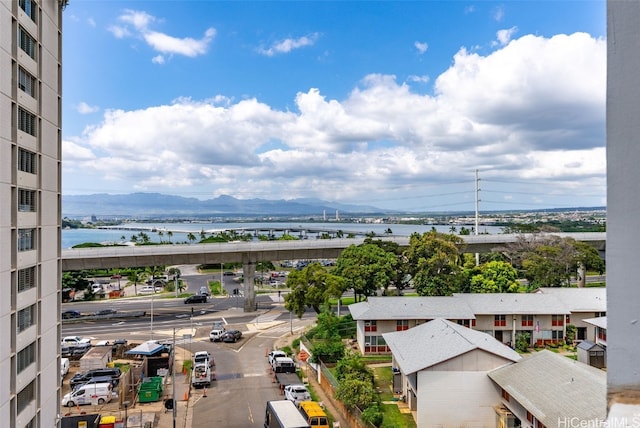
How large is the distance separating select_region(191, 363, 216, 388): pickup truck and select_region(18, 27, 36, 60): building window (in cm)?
1712

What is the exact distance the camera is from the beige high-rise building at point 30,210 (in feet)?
40.0

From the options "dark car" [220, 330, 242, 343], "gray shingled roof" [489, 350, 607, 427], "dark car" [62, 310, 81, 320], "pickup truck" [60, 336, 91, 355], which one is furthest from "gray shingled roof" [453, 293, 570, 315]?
"dark car" [62, 310, 81, 320]

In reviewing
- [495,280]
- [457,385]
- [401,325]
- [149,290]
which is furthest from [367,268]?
[149,290]

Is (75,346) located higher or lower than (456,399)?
lower

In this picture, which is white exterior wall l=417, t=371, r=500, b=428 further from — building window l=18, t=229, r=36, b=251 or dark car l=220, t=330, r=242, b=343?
dark car l=220, t=330, r=242, b=343

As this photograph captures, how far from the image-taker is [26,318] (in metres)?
13.8

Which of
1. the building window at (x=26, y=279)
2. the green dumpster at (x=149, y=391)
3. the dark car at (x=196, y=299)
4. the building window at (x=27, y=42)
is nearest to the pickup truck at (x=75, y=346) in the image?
the green dumpster at (x=149, y=391)

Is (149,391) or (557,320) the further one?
(557,320)

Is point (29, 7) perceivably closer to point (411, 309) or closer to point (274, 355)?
point (274, 355)

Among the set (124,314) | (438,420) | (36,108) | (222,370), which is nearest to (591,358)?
(438,420)

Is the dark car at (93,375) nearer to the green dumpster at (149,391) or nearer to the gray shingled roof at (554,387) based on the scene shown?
the green dumpster at (149,391)

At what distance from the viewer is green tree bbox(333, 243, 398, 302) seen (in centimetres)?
3656

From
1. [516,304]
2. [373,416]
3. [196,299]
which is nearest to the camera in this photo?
[373,416]

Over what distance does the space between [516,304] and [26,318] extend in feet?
89.6
